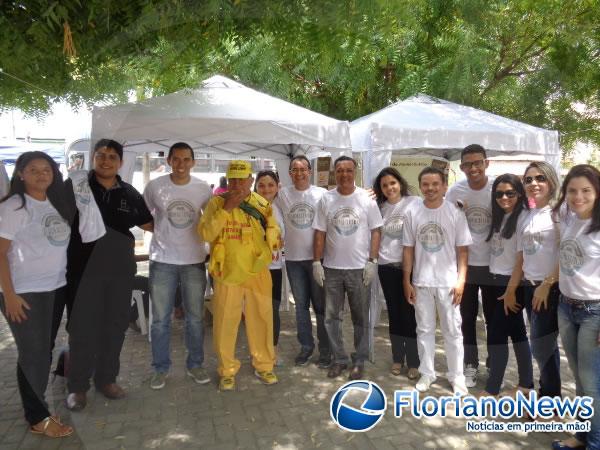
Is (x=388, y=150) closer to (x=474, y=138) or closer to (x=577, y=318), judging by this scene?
(x=474, y=138)

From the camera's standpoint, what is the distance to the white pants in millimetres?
3295

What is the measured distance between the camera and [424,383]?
11.2 feet

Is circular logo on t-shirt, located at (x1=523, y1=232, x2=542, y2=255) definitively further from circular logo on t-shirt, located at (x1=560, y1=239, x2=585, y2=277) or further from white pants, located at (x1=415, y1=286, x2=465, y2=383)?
white pants, located at (x1=415, y1=286, x2=465, y2=383)

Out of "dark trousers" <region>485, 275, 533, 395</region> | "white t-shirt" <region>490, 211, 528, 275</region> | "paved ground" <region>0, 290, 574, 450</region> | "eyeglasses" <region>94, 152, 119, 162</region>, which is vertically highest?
"eyeglasses" <region>94, 152, 119, 162</region>

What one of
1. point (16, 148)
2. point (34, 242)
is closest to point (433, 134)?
point (34, 242)

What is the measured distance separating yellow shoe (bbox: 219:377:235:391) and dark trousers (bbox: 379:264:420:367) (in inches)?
54.1

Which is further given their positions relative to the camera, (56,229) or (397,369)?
(397,369)

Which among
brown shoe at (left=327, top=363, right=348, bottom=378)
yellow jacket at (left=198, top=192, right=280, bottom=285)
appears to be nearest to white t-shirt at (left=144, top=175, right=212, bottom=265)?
yellow jacket at (left=198, top=192, right=280, bottom=285)

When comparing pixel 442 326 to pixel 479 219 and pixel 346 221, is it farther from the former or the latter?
pixel 346 221

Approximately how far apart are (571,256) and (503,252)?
75 centimetres

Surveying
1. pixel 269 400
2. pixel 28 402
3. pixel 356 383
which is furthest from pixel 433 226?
pixel 28 402

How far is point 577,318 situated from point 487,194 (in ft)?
4.31

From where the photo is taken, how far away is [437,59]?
650cm

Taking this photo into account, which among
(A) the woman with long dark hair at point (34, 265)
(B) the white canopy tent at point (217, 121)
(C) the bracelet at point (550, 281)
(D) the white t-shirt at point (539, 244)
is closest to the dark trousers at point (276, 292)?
(B) the white canopy tent at point (217, 121)
